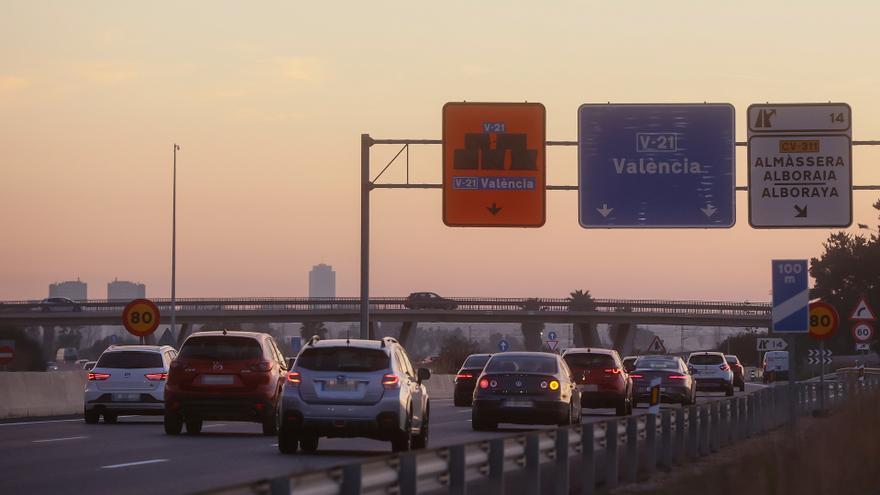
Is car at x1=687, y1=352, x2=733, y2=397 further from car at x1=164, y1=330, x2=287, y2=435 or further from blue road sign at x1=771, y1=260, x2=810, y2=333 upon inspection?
car at x1=164, y1=330, x2=287, y2=435

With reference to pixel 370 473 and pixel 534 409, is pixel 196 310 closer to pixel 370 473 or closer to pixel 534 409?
pixel 534 409

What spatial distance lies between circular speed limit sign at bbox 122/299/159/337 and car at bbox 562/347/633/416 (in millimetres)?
9898

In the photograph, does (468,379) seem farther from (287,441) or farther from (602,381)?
(287,441)

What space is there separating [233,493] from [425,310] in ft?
331

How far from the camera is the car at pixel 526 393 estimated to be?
31766mm

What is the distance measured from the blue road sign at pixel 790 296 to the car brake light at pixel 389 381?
643 cm

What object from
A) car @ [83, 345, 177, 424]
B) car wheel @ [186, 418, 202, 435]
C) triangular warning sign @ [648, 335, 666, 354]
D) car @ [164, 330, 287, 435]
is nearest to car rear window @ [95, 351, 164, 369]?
car @ [83, 345, 177, 424]

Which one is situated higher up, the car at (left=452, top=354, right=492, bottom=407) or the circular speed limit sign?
the circular speed limit sign

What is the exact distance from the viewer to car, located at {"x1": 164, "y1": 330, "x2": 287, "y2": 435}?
29172 millimetres

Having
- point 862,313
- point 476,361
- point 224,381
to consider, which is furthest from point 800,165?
point 476,361

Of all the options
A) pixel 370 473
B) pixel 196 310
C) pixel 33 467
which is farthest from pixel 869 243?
pixel 370 473

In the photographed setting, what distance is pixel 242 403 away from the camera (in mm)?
29156

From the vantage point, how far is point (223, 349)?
2953 cm

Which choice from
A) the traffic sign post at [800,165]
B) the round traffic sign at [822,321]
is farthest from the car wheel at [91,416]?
the round traffic sign at [822,321]
